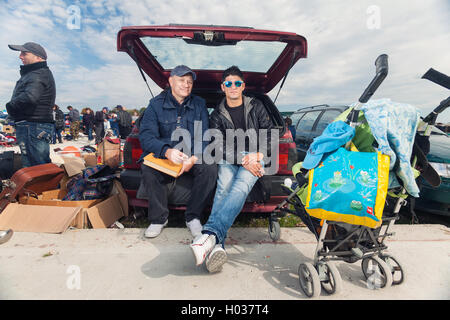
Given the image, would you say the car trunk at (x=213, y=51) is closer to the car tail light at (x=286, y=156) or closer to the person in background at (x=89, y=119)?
the car tail light at (x=286, y=156)

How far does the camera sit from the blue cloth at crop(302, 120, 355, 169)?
59.6 inches

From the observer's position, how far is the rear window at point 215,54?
264 cm

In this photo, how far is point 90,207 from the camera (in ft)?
8.98

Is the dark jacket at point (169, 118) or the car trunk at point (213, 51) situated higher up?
the car trunk at point (213, 51)

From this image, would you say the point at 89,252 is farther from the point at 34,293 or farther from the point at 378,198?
the point at 378,198

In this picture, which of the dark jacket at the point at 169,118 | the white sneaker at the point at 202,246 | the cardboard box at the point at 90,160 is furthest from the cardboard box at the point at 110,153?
the white sneaker at the point at 202,246

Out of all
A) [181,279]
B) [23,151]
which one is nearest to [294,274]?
[181,279]

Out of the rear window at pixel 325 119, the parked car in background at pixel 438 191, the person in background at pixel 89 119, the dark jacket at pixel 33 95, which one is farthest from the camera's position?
the person in background at pixel 89 119

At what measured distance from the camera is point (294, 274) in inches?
74.9

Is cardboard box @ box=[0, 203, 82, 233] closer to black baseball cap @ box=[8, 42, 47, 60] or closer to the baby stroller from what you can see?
black baseball cap @ box=[8, 42, 47, 60]

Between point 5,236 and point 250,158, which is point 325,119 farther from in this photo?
point 5,236

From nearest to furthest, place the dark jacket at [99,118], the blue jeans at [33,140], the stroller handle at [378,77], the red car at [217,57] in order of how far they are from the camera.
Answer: the stroller handle at [378,77] → the red car at [217,57] → the blue jeans at [33,140] → the dark jacket at [99,118]

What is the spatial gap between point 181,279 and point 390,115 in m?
1.82

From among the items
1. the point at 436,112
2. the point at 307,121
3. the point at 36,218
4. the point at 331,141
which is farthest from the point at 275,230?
the point at 307,121
